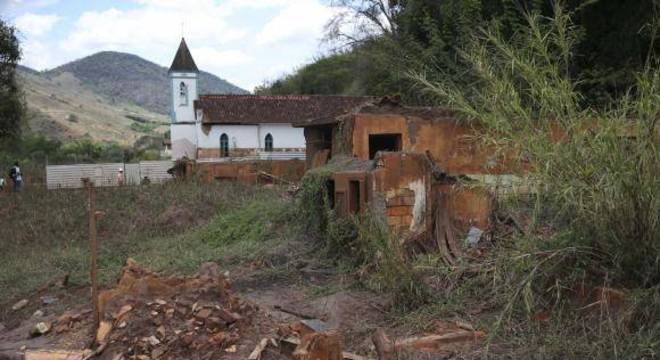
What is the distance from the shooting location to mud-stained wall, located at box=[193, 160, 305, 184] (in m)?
22.4

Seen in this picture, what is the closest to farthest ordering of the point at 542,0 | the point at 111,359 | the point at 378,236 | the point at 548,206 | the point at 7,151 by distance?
the point at 548,206 → the point at 111,359 → the point at 378,236 → the point at 542,0 → the point at 7,151

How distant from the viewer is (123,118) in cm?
8431

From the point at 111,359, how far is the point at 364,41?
73.6ft

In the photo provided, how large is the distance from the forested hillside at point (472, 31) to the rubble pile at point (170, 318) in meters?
6.04

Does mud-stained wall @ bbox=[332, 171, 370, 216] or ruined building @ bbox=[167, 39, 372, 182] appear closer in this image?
mud-stained wall @ bbox=[332, 171, 370, 216]

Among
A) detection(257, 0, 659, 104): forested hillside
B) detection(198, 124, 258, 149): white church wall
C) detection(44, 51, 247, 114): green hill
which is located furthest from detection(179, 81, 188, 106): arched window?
detection(44, 51, 247, 114): green hill

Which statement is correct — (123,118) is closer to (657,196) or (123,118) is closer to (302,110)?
(302,110)

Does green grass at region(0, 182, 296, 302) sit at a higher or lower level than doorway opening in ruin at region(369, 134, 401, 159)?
lower

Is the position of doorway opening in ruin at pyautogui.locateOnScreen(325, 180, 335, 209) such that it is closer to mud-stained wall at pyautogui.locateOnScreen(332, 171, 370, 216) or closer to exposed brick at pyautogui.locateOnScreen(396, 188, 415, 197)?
mud-stained wall at pyautogui.locateOnScreen(332, 171, 370, 216)

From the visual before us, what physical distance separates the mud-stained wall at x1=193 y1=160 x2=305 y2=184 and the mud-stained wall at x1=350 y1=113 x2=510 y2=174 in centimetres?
1018

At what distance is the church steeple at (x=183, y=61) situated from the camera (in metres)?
41.3

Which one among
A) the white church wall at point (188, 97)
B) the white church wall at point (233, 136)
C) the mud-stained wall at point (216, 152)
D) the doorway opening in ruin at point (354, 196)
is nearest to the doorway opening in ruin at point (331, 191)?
the doorway opening in ruin at point (354, 196)

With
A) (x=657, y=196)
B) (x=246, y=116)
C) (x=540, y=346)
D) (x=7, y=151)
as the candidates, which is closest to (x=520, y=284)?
(x=540, y=346)

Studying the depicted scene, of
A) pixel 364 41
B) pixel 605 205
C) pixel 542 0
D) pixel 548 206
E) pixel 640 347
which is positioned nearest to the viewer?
pixel 640 347
